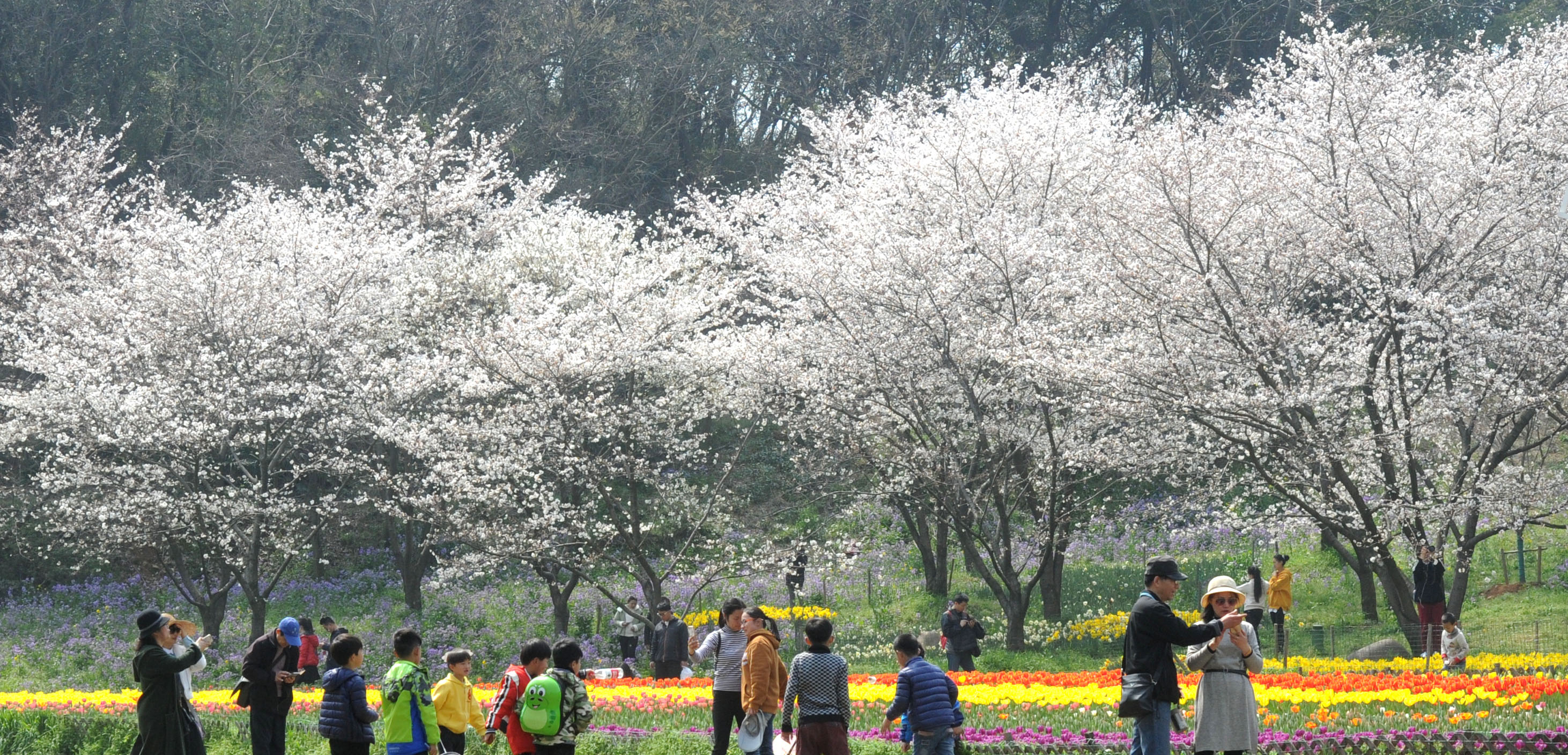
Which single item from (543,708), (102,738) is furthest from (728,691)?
(102,738)

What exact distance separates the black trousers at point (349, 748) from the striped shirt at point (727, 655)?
8.05ft

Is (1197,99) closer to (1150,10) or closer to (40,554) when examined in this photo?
(1150,10)

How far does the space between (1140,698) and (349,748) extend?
5.02 meters

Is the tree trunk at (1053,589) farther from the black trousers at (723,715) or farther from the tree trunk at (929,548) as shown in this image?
the black trousers at (723,715)

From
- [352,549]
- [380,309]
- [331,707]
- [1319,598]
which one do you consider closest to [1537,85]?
[1319,598]

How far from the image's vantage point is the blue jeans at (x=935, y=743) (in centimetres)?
918

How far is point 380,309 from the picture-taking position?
26.2 metres

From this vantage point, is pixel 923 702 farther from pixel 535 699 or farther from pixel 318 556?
pixel 318 556

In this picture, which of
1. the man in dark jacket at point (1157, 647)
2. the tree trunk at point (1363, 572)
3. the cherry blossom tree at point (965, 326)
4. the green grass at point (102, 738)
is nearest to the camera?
the man in dark jacket at point (1157, 647)

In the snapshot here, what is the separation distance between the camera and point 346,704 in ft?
29.2

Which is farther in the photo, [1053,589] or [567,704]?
[1053,589]

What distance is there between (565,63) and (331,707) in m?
31.8

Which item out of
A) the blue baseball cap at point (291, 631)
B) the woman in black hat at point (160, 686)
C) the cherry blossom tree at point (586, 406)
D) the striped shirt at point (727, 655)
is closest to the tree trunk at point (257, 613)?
the cherry blossom tree at point (586, 406)

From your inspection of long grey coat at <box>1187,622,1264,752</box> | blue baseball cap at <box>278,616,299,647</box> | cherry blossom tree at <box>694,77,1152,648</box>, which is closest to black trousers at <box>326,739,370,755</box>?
blue baseball cap at <box>278,616,299,647</box>
